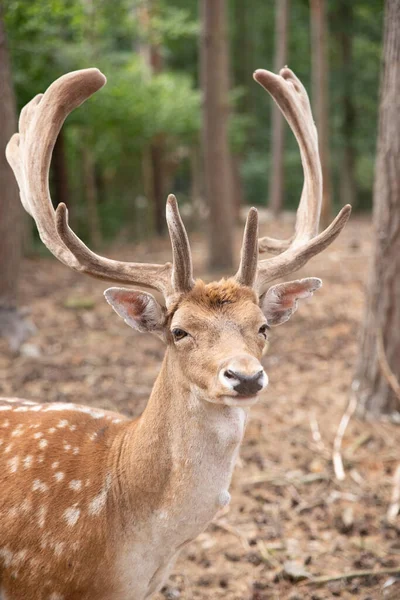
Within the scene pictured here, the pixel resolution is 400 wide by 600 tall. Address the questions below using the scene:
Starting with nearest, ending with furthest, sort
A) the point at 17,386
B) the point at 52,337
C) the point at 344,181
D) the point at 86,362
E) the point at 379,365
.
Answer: the point at 379,365 < the point at 17,386 < the point at 86,362 < the point at 52,337 < the point at 344,181

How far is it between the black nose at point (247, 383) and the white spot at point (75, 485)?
1.05 metres

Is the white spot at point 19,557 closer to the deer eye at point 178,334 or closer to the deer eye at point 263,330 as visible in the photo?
the deer eye at point 178,334

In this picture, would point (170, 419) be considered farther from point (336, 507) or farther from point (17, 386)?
point (17, 386)

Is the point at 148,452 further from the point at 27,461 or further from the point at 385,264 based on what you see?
the point at 385,264

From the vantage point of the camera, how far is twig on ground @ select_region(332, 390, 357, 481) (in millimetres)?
5152

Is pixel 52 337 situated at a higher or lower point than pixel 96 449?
lower

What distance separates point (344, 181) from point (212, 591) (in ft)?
71.2

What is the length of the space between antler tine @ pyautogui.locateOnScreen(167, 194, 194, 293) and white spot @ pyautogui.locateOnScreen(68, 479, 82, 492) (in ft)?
3.32

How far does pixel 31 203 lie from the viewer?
3357 millimetres

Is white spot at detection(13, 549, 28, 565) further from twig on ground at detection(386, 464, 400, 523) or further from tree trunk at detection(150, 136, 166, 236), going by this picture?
tree trunk at detection(150, 136, 166, 236)

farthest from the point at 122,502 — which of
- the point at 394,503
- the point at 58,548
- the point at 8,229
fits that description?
the point at 8,229

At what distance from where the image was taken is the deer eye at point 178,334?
9.36 feet

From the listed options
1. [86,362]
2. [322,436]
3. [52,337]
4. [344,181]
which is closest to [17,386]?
[86,362]

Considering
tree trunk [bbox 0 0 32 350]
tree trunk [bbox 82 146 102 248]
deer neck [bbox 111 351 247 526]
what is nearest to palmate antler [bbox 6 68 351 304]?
deer neck [bbox 111 351 247 526]
